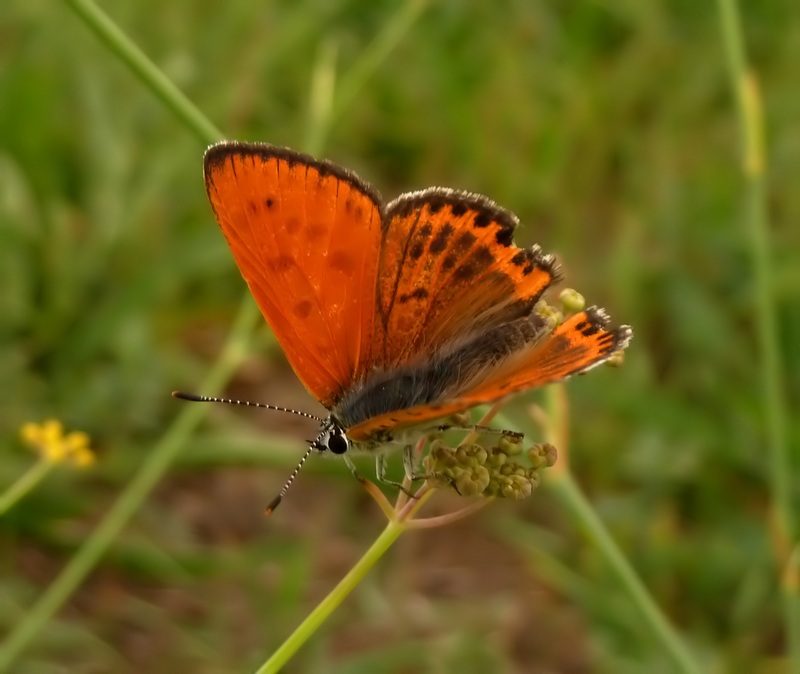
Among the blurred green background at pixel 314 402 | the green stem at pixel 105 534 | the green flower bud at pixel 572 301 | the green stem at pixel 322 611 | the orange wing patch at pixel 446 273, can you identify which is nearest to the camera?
the green stem at pixel 322 611

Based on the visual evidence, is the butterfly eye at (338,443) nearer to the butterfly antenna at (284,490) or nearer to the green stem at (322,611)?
the butterfly antenna at (284,490)

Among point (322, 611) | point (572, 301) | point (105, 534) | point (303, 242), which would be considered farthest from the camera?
point (105, 534)

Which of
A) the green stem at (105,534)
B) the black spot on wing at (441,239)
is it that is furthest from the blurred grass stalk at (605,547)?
the green stem at (105,534)

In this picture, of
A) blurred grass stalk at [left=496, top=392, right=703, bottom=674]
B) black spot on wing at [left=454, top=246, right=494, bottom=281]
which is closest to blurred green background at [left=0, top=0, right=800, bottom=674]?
blurred grass stalk at [left=496, top=392, right=703, bottom=674]

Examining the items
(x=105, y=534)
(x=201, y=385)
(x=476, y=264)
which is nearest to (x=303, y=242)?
(x=476, y=264)

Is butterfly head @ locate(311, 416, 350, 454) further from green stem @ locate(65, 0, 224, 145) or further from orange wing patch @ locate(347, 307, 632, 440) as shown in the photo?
green stem @ locate(65, 0, 224, 145)

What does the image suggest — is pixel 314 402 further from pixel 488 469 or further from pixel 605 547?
pixel 488 469
